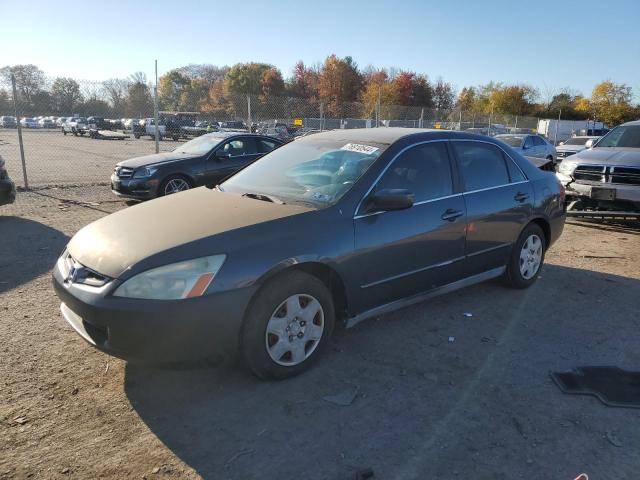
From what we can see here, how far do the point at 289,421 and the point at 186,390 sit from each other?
0.76 metres

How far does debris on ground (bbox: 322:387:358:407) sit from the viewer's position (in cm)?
307

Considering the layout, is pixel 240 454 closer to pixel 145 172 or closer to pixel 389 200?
pixel 389 200

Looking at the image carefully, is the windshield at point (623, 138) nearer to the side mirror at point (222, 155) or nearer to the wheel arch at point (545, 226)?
the wheel arch at point (545, 226)

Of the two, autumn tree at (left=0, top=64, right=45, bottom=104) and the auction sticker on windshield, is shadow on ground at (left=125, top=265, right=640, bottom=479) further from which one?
autumn tree at (left=0, top=64, right=45, bottom=104)

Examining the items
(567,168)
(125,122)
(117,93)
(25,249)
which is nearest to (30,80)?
(117,93)

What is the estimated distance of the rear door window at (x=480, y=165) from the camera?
4484 mm

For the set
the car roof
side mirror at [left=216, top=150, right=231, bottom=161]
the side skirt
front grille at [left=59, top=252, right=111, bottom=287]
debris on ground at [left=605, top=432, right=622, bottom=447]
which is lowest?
debris on ground at [left=605, top=432, right=622, bottom=447]

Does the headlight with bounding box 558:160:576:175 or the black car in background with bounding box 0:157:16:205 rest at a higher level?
the headlight with bounding box 558:160:576:175

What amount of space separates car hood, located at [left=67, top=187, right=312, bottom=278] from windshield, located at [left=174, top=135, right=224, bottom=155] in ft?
20.2

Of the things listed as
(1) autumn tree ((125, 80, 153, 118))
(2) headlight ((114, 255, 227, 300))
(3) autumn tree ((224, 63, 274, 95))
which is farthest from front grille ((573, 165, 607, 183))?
(3) autumn tree ((224, 63, 274, 95))

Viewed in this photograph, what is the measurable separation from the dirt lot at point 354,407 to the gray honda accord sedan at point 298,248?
1.14ft

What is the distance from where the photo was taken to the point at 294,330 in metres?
3.27

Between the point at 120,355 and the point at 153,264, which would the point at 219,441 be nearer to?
the point at 120,355

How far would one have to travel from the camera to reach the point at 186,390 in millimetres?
3191
